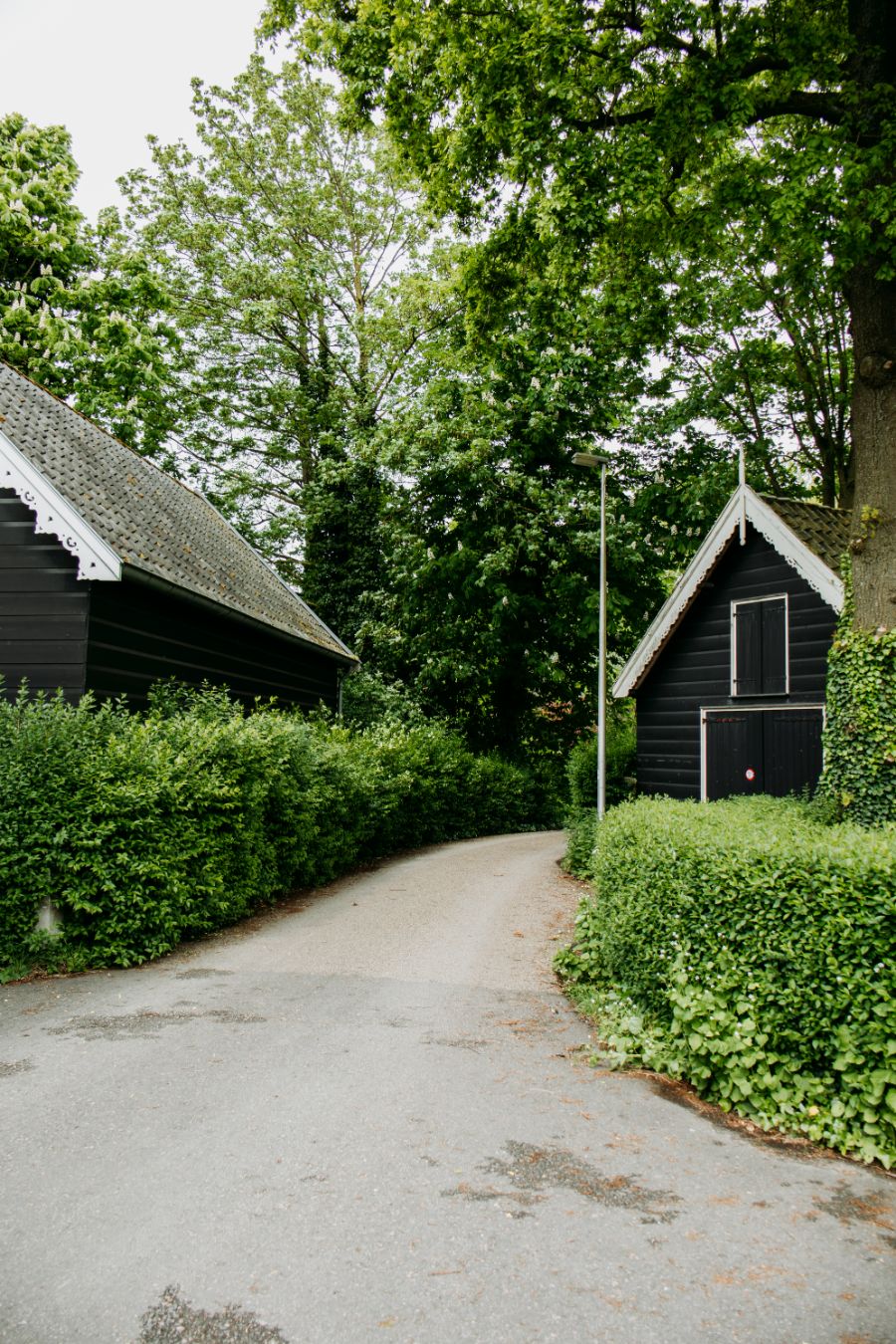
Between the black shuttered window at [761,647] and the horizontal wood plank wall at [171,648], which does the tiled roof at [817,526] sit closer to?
the black shuttered window at [761,647]

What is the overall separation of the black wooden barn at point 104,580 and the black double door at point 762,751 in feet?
27.7

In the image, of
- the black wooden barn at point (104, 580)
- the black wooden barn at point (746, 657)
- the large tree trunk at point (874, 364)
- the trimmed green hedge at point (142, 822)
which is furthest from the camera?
the black wooden barn at point (746, 657)

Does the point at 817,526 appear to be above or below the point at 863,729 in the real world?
above

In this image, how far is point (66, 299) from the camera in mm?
23344

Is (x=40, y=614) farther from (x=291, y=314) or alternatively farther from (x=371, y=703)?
(x=291, y=314)

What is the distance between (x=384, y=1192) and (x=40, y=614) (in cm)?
962

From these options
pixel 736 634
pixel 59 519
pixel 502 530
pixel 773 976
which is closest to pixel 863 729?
pixel 773 976

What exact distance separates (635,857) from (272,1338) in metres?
4.76

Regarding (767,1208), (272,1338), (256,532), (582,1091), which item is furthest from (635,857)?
(256,532)

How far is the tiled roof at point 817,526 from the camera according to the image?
13602 mm

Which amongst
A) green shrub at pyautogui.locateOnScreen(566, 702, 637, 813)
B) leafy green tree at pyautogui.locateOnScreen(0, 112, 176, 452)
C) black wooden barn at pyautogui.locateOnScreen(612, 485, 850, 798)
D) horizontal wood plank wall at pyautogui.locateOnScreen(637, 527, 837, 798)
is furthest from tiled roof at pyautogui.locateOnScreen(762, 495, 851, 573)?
leafy green tree at pyautogui.locateOnScreen(0, 112, 176, 452)

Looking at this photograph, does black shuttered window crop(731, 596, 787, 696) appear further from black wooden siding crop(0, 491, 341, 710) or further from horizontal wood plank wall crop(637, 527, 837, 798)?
black wooden siding crop(0, 491, 341, 710)

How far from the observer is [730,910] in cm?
576

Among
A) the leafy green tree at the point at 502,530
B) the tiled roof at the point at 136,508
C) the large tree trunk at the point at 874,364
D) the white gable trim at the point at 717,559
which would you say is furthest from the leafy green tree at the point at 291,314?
the large tree trunk at the point at 874,364
